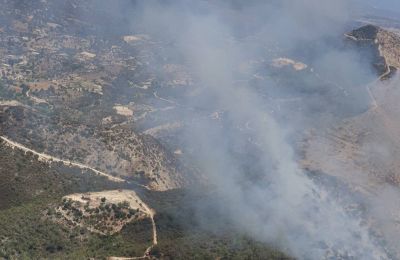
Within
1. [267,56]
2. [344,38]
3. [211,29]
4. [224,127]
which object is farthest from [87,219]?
[211,29]

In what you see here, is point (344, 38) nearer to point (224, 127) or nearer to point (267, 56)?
point (267, 56)

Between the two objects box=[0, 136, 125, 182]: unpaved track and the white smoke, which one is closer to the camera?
the white smoke

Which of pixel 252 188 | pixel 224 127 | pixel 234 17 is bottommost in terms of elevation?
pixel 234 17

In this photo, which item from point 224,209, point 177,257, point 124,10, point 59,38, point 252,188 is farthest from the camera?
point 124,10

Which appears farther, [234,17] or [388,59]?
[234,17]

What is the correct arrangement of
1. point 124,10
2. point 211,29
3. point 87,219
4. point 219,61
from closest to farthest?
point 87,219
point 219,61
point 211,29
point 124,10

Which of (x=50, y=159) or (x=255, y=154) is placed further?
(x=255, y=154)

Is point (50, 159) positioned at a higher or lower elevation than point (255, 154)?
higher

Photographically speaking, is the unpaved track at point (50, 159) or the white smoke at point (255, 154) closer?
the white smoke at point (255, 154)

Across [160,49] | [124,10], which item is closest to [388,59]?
[160,49]

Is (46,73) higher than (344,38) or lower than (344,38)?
lower
